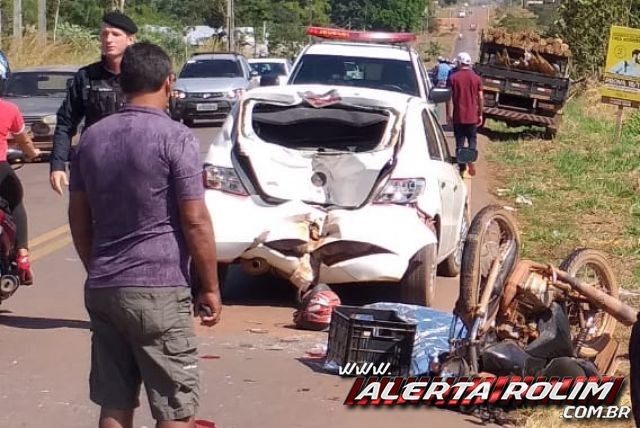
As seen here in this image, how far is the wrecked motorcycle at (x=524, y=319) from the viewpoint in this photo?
642cm

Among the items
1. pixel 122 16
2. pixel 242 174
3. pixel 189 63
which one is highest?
pixel 122 16

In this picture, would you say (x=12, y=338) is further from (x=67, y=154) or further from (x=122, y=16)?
(x=122, y=16)

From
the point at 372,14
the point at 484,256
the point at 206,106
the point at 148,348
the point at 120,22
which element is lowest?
the point at 372,14

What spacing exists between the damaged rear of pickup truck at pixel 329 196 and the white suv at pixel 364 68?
15.5 ft

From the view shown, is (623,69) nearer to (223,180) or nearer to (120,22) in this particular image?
(223,180)

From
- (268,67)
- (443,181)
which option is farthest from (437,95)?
(268,67)

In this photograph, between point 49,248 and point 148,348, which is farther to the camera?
point 49,248

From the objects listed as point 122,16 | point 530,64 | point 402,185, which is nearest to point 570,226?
point 402,185

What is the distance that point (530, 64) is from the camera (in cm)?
2659

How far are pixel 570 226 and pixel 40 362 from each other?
7.62 metres

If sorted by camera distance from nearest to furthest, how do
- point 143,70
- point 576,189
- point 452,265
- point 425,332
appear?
point 143,70 < point 425,332 < point 452,265 < point 576,189

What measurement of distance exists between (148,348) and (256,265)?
4.07m

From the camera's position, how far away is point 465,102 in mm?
17781

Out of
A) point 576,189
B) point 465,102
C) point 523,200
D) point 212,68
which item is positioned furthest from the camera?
point 212,68
